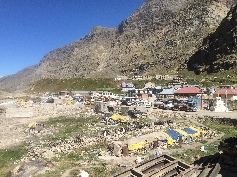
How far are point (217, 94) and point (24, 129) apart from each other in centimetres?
3269

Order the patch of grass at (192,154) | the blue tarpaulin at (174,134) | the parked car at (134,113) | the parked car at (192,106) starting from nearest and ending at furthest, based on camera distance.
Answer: the patch of grass at (192,154)
the blue tarpaulin at (174,134)
the parked car at (134,113)
the parked car at (192,106)

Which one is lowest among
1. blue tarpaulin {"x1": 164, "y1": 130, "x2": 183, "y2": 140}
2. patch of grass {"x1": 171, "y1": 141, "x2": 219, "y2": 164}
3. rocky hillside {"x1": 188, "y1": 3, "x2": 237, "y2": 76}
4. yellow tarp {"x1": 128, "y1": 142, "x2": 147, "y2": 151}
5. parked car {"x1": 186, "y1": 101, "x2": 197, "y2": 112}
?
patch of grass {"x1": 171, "y1": 141, "x2": 219, "y2": 164}

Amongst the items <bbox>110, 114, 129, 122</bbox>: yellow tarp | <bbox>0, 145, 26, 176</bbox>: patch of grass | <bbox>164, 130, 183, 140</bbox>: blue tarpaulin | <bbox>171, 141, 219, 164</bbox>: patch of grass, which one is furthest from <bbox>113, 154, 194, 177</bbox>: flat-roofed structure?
<bbox>110, 114, 129, 122</bbox>: yellow tarp

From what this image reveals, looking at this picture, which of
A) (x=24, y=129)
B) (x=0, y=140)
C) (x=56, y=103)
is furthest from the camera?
(x=56, y=103)

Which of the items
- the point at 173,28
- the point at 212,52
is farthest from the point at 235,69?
the point at 173,28

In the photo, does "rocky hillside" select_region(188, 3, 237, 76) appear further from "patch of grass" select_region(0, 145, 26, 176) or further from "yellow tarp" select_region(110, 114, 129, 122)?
"patch of grass" select_region(0, 145, 26, 176)

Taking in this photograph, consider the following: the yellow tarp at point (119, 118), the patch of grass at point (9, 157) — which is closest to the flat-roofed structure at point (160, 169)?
the patch of grass at point (9, 157)

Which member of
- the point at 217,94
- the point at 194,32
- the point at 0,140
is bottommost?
the point at 0,140

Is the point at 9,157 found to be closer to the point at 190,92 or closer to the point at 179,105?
the point at 179,105

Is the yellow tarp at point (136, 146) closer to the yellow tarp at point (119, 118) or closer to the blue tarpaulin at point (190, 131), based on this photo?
the blue tarpaulin at point (190, 131)

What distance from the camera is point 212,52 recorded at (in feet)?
366

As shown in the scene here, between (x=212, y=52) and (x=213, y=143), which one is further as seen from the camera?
(x=212, y=52)

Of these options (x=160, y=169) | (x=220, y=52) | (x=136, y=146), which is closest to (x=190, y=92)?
(x=136, y=146)

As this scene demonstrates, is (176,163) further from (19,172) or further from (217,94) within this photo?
(217,94)
